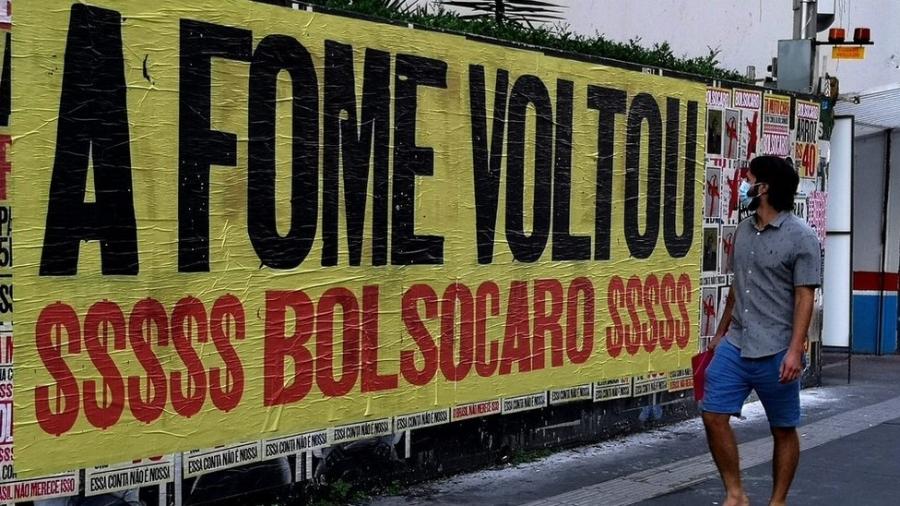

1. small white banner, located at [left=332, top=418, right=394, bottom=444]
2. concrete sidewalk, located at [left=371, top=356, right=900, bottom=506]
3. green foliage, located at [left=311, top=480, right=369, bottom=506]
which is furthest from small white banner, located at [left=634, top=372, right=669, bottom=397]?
green foliage, located at [left=311, top=480, right=369, bottom=506]

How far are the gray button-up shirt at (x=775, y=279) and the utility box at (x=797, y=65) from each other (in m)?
5.68

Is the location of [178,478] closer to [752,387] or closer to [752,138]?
[752,387]

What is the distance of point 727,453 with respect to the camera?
19.8 feet

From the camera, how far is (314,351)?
636 cm

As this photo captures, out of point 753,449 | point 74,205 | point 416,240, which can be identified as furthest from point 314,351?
point 753,449

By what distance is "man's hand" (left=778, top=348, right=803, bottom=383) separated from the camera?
5855 millimetres

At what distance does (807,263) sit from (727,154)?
392 cm

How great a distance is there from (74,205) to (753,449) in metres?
5.26

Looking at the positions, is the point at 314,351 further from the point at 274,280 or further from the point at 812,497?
the point at 812,497

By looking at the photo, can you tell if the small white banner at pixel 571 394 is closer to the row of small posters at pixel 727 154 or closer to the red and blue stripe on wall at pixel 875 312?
the row of small posters at pixel 727 154

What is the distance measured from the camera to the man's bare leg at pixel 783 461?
19.8 feet

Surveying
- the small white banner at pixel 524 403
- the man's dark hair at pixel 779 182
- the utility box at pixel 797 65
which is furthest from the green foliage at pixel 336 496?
the utility box at pixel 797 65

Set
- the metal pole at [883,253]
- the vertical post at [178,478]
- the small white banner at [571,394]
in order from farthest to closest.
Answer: the metal pole at [883,253] < the small white banner at [571,394] < the vertical post at [178,478]

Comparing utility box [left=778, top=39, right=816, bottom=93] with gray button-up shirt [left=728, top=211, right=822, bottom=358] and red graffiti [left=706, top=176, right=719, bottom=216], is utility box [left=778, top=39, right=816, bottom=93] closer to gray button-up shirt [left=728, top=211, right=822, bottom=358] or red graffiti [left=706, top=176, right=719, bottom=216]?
red graffiti [left=706, top=176, right=719, bottom=216]
